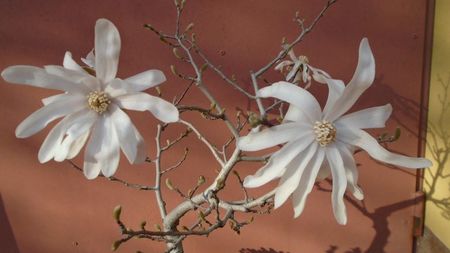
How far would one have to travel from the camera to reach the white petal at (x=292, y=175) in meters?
0.57

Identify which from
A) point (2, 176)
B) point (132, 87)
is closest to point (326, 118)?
point (132, 87)

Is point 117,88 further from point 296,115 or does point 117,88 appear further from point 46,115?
point 296,115

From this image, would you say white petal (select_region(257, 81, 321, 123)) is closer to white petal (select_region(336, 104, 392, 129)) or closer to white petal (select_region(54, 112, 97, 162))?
white petal (select_region(336, 104, 392, 129))

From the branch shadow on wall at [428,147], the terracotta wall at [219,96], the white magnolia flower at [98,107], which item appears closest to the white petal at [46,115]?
the white magnolia flower at [98,107]

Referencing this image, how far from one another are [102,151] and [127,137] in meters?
Result: 0.05

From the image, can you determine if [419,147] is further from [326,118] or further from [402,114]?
[326,118]

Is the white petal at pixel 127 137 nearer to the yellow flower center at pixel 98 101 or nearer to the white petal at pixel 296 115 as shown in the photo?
the yellow flower center at pixel 98 101

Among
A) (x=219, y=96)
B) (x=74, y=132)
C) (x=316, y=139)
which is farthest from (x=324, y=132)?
(x=219, y=96)

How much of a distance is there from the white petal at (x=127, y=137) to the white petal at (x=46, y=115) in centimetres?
6

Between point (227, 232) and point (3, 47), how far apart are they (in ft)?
2.99

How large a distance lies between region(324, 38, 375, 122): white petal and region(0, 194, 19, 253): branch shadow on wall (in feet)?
4.17

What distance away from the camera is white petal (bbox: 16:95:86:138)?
1.82ft

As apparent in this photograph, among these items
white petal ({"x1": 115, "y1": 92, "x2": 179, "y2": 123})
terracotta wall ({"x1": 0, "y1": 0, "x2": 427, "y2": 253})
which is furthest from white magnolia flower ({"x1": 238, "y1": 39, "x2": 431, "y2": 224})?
terracotta wall ({"x1": 0, "y1": 0, "x2": 427, "y2": 253})

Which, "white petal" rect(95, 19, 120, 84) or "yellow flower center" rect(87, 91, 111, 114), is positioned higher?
"white petal" rect(95, 19, 120, 84)
